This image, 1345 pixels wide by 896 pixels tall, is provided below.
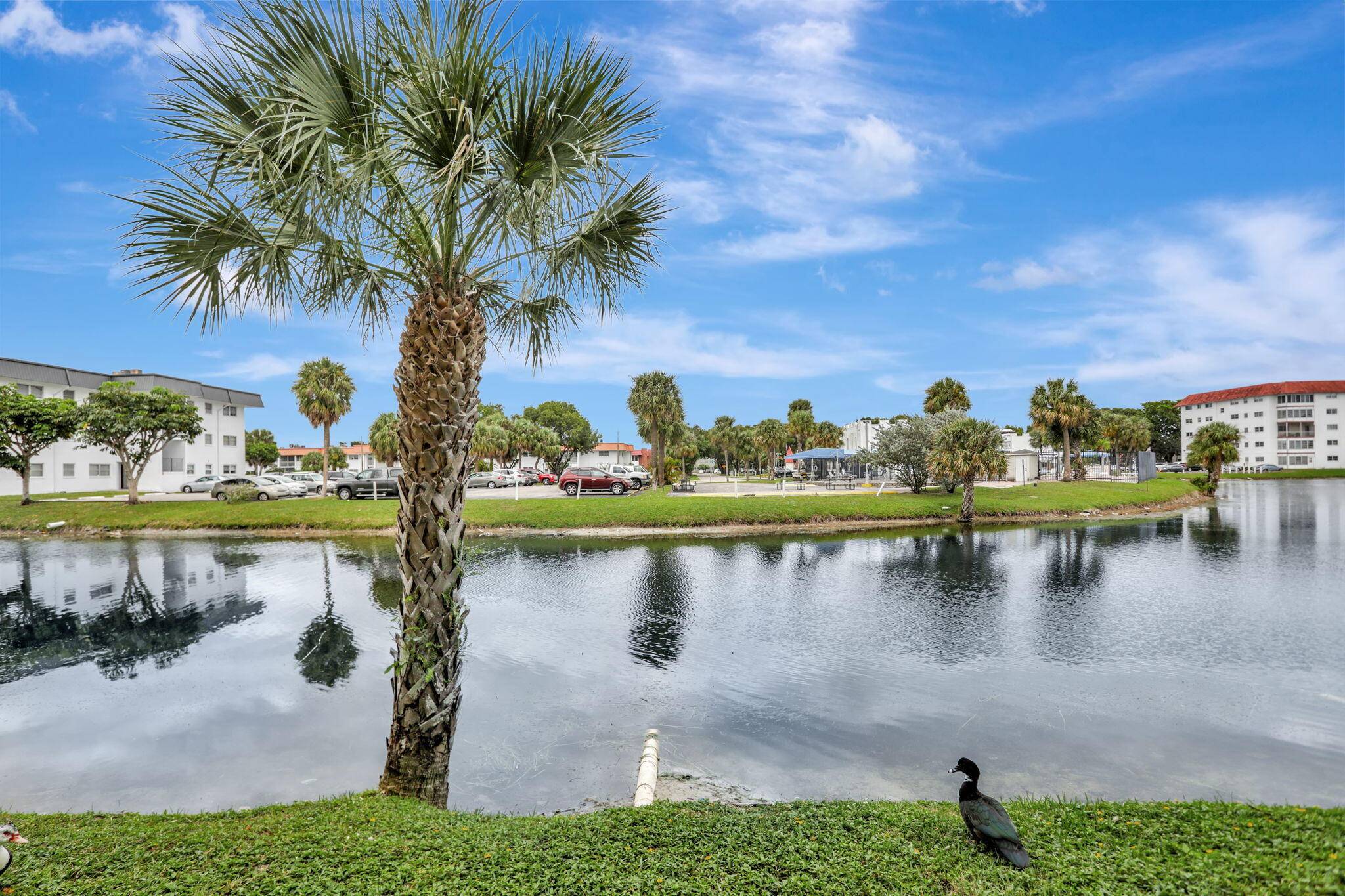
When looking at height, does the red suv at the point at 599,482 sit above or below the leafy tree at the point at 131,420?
below

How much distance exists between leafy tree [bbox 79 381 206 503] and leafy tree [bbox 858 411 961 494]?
40808 millimetres

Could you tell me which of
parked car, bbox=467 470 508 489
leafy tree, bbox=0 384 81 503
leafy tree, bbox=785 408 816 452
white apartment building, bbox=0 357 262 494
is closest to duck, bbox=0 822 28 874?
leafy tree, bbox=0 384 81 503

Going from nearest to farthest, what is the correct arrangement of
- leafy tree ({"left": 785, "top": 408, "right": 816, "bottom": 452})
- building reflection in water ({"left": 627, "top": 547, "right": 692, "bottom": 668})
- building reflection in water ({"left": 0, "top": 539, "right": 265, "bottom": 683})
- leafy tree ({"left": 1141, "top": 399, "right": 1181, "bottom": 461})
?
1. building reflection in water ({"left": 0, "top": 539, "right": 265, "bottom": 683})
2. building reflection in water ({"left": 627, "top": 547, "right": 692, "bottom": 668})
3. leafy tree ({"left": 785, "top": 408, "right": 816, "bottom": 452})
4. leafy tree ({"left": 1141, "top": 399, "right": 1181, "bottom": 461})

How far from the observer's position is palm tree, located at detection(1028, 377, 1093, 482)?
52031mm

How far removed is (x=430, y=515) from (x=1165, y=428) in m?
133

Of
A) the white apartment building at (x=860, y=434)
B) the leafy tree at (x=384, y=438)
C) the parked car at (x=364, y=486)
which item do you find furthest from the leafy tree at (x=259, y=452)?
the white apartment building at (x=860, y=434)

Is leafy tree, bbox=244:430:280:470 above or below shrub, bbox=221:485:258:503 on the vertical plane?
above

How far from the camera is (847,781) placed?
6320 millimetres

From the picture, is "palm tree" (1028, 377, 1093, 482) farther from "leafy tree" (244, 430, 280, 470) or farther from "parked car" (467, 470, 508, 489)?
"leafy tree" (244, 430, 280, 470)

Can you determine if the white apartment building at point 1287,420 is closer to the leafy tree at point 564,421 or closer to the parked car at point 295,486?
the leafy tree at point 564,421

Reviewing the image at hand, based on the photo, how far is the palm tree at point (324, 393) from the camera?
129 feet

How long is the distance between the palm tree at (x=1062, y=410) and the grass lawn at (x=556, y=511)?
1950 cm

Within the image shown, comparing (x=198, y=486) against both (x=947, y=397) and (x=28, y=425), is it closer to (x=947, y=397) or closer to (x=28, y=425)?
(x=28, y=425)

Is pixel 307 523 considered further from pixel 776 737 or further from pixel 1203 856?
pixel 1203 856
